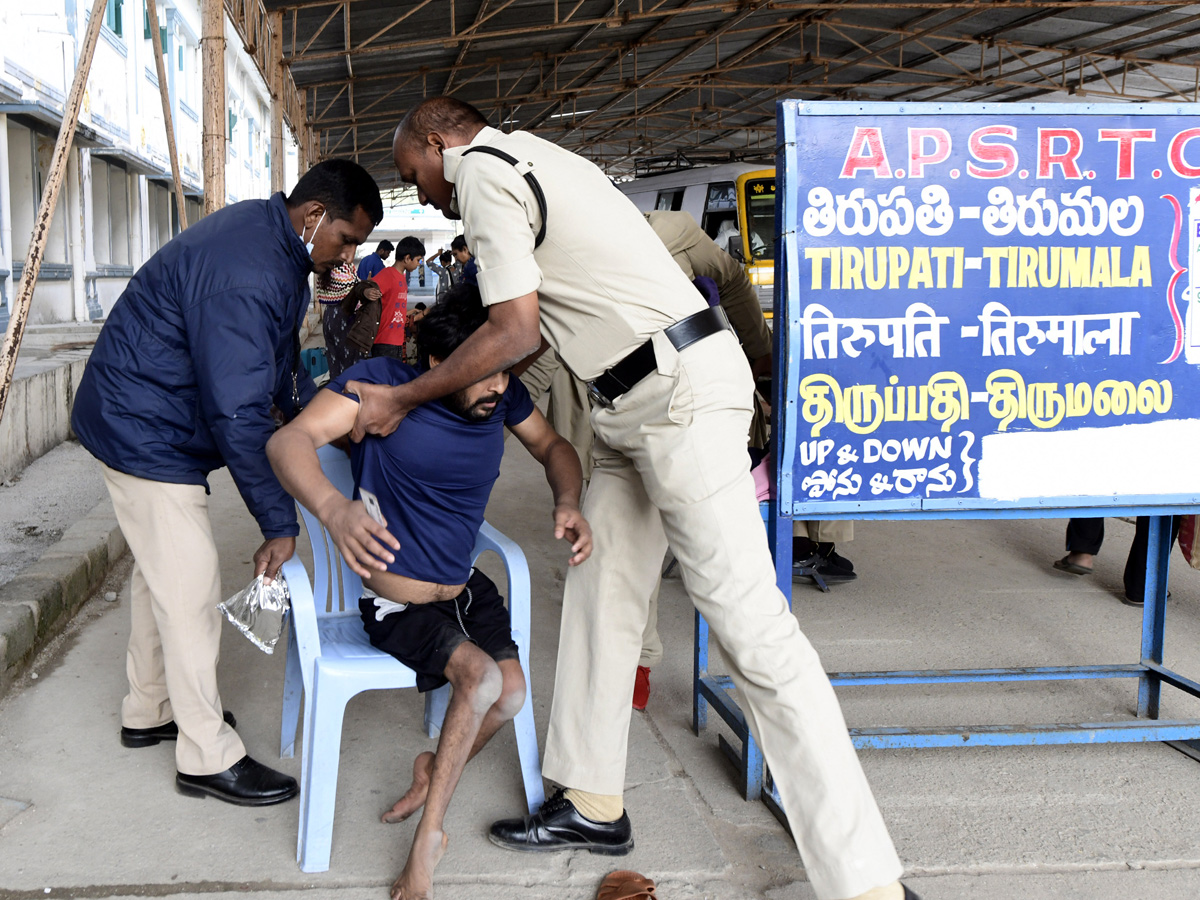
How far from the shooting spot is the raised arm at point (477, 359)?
7.20 feet

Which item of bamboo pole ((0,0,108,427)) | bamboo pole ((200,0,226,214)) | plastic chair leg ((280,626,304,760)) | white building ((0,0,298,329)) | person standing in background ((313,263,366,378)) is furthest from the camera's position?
white building ((0,0,298,329))

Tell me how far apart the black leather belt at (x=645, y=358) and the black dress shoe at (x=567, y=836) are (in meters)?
1.00

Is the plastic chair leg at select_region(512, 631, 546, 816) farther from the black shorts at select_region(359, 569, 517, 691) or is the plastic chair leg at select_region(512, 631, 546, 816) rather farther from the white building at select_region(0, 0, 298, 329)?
the white building at select_region(0, 0, 298, 329)

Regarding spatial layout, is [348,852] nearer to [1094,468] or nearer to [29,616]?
[29,616]

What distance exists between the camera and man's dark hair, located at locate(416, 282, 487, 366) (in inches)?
97.0

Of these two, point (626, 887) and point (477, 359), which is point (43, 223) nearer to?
point (477, 359)

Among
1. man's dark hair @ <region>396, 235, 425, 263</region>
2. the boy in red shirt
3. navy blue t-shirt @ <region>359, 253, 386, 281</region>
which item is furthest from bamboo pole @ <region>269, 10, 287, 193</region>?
the boy in red shirt

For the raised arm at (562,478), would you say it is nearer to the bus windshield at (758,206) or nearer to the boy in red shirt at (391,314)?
the boy in red shirt at (391,314)

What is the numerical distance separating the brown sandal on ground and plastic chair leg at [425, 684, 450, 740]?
34.9 inches

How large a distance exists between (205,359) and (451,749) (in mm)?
1087

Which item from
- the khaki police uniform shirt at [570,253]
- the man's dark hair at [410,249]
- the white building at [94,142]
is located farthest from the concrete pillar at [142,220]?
the khaki police uniform shirt at [570,253]

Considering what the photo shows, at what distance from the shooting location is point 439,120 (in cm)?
236

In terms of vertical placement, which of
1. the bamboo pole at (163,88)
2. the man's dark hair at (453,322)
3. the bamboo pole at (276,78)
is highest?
the bamboo pole at (276,78)

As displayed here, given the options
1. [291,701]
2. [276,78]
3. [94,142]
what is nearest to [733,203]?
[276,78]
